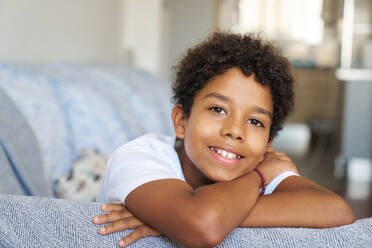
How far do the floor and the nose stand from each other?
233cm

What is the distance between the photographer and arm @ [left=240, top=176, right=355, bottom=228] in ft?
2.68

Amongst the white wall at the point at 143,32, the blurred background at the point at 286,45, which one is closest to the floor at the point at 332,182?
the blurred background at the point at 286,45

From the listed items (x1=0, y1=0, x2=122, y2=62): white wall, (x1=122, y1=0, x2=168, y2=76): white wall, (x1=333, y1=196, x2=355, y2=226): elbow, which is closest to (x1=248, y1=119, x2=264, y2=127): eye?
(x1=333, y1=196, x2=355, y2=226): elbow

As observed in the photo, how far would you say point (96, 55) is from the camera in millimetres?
3227

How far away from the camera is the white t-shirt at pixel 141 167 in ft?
2.85

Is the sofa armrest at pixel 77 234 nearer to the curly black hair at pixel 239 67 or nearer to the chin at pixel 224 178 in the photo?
the chin at pixel 224 178

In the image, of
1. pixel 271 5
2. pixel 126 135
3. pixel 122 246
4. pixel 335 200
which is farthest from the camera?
pixel 271 5

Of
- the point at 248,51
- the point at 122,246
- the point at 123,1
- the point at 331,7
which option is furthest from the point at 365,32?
the point at 122,246

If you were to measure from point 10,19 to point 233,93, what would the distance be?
129 centimetres

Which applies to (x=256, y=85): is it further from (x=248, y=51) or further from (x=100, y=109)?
(x=100, y=109)

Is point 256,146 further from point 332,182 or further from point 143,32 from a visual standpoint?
point 332,182

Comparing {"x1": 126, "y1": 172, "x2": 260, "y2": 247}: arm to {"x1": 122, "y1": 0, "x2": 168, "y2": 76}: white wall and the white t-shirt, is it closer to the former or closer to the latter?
the white t-shirt

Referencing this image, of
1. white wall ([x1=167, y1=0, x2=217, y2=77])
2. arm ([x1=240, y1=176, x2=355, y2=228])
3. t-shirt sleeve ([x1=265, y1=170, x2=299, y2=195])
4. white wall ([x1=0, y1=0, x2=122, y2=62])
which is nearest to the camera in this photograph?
arm ([x1=240, y1=176, x2=355, y2=228])

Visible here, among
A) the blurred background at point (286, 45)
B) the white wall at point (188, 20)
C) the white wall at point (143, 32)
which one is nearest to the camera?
the blurred background at point (286, 45)
